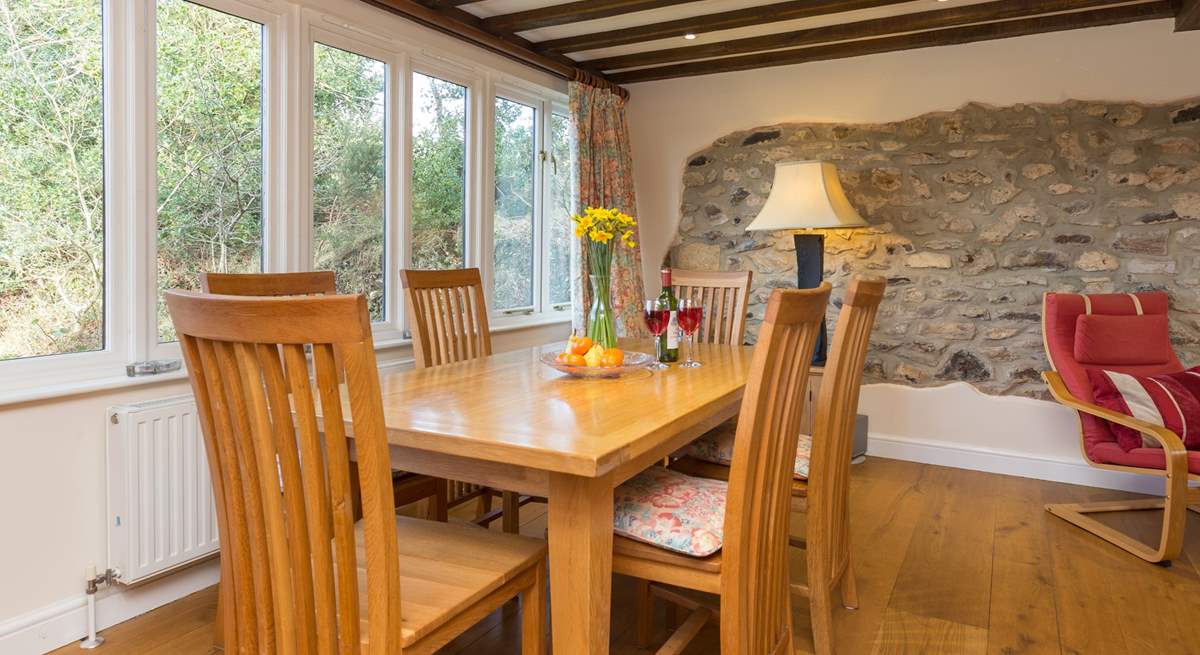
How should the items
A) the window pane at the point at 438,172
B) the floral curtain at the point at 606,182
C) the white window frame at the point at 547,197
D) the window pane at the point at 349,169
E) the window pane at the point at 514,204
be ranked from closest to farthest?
1. the window pane at the point at 349,169
2. the window pane at the point at 438,172
3. the window pane at the point at 514,204
4. the floral curtain at the point at 606,182
5. the white window frame at the point at 547,197

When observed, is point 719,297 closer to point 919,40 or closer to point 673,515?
point 673,515

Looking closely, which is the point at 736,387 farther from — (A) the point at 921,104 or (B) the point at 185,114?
(A) the point at 921,104

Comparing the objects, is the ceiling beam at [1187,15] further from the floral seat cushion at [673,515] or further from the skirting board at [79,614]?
the skirting board at [79,614]

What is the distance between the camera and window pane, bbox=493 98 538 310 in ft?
14.0

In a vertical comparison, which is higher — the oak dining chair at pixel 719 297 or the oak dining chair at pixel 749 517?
the oak dining chair at pixel 719 297

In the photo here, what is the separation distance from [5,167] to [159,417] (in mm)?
792

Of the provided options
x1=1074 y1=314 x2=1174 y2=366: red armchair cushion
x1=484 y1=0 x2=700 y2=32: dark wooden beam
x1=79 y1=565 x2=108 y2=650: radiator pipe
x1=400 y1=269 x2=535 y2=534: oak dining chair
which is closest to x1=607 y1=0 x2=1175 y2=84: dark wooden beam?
x1=484 y1=0 x2=700 y2=32: dark wooden beam

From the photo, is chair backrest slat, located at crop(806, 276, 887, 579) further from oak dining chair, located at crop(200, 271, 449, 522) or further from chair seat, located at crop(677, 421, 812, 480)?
oak dining chair, located at crop(200, 271, 449, 522)

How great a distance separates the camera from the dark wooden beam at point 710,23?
346 centimetres

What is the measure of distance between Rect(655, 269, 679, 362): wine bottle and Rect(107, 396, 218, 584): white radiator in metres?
1.48

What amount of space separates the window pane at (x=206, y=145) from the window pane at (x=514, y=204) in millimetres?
1528

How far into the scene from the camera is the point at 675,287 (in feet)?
11.5

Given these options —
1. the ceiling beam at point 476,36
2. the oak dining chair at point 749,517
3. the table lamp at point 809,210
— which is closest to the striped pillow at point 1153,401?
the table lamp at point 809,210

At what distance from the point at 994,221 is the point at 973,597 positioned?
224 centimetres
